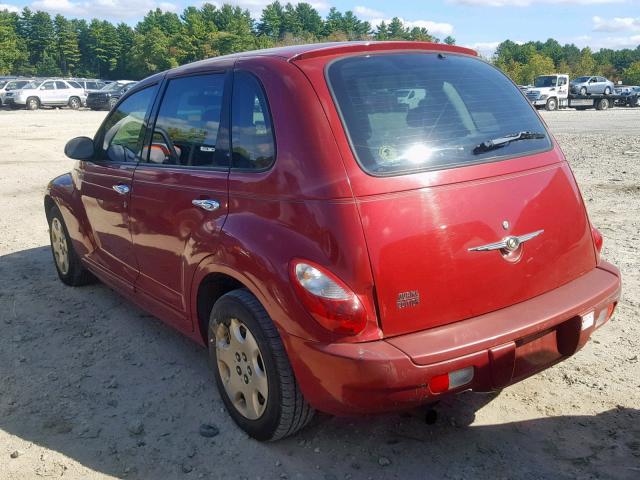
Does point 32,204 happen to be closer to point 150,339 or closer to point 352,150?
point 150,339

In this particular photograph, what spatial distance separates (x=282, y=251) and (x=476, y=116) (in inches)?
48.0

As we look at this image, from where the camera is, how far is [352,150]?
8.42 ft

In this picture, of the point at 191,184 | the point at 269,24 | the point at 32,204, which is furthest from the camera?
the point at 269,24

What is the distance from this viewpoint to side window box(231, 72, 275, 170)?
281 cm

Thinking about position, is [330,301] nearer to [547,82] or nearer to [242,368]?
[242,368]

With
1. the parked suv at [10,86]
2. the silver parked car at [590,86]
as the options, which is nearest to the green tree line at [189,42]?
the silver parked car at [590,86]

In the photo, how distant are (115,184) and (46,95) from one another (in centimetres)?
3761

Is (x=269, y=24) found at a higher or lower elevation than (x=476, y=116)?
higher

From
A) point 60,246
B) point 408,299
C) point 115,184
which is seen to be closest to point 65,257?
point 60,246

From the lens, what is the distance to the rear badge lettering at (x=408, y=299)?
8.05ft

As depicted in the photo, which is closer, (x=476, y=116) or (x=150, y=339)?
(x=476, y=116)

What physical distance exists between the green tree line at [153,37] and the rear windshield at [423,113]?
80.9 meters

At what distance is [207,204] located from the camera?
303cm

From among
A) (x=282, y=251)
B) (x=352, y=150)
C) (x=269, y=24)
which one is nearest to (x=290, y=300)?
(x=282, y=251)
